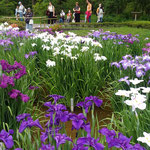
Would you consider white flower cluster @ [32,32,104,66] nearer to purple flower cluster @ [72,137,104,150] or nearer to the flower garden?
the flower garden

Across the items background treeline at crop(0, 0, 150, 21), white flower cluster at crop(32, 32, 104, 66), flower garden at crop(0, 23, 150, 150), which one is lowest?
flower garden at crop(0, 23, 150, 150)

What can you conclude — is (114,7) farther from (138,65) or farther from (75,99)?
(138,65)

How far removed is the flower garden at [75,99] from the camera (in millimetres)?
1129

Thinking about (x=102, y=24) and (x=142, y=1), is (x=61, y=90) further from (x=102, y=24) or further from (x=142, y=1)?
(x=142, y=1)

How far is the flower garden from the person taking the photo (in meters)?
1.13

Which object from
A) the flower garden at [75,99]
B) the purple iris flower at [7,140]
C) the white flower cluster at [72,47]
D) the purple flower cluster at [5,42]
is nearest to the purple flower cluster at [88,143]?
the flower garden at [75,99]

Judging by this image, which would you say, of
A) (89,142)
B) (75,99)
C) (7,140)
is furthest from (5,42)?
(89,142)

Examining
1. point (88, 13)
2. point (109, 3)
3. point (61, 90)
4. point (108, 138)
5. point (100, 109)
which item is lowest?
point (100, 109)

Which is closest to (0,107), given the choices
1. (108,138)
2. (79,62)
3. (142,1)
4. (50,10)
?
(108,138)

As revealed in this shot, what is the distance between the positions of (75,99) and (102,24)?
14.5 metres

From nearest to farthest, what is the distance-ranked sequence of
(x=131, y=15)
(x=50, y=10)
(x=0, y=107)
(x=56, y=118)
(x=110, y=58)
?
(x=56, y=118) → (x=0, y=107) → (x=110, y=58) → (x=50, y=10) → (x=131, y=15)

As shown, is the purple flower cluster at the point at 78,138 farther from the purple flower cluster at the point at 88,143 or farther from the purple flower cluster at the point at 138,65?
the purple flower cluster at the point at 138,65

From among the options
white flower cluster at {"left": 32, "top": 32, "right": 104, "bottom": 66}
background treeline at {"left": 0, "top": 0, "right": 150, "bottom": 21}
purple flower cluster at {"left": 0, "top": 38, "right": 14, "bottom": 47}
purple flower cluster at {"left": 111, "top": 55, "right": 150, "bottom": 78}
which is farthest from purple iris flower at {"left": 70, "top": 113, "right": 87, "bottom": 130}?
background treeline at {"left": 0, "top": 0, "right": 150, "bottom": 21}

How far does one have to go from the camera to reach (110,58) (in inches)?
135
